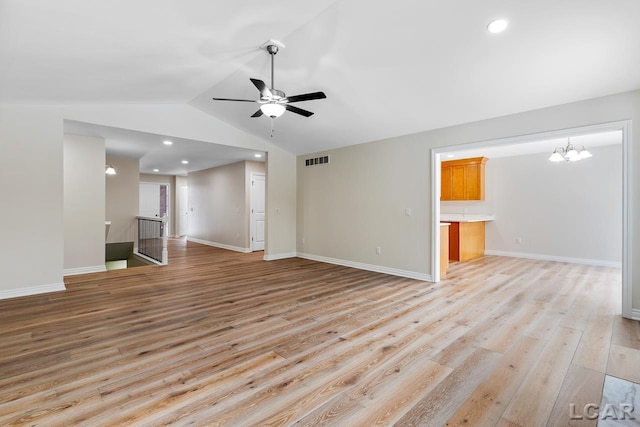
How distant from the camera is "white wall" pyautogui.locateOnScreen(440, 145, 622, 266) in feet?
19.7

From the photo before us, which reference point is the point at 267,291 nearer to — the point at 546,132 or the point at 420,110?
the point at 420,110

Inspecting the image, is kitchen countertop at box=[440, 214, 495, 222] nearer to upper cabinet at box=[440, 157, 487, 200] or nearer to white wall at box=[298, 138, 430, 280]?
upper cabinet at box=[440, 157, 487, 200]

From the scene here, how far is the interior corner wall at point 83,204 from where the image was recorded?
5.36 m

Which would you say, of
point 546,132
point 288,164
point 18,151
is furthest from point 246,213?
point 546,132

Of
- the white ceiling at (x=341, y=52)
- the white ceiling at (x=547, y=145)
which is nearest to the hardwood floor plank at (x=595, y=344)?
the white ceiling at (x=341, y=52)

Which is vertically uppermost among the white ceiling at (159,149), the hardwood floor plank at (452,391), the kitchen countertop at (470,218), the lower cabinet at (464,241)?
the white ceiling at (159,149)

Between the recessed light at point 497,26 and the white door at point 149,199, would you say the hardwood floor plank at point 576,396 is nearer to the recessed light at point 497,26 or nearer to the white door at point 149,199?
the recessed light at point 497,26

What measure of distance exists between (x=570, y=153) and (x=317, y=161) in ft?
16.0

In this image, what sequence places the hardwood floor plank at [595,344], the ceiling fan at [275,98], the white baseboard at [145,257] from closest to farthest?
the hardwood floor plank at [595,344] < the ceiling fan at [275,98] < the white baseboard at [145,257]

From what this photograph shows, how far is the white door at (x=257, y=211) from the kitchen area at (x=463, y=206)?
4671 millimetres

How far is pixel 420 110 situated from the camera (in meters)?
4.27

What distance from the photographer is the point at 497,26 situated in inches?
103

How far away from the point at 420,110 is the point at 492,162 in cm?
445

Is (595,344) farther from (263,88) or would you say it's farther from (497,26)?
(263,88)
